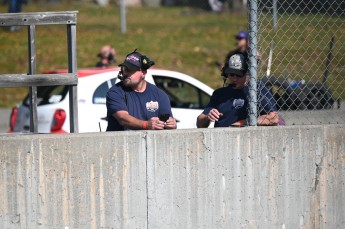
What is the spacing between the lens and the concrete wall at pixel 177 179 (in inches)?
257

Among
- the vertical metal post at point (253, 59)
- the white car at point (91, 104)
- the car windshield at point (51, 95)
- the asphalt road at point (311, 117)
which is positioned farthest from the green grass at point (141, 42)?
the vertical metal post at point (253, 59)

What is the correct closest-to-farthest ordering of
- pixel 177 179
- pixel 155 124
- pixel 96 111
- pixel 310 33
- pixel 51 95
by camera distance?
pixel 177 179, pixel 155 124, pixel 310 33, pixel 96 111, pixel 51 95

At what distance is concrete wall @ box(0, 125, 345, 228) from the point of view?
6.54 m

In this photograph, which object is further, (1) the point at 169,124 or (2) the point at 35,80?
(2) the point at 35,80

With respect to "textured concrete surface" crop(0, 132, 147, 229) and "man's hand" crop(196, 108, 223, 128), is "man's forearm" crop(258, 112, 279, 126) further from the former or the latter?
"textured concrete surface" crop(0, 132, 147, 229)

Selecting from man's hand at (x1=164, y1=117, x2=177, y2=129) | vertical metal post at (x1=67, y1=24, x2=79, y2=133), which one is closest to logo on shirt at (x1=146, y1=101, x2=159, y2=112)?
man's hand at (x1=164, y1=117, x2=177, y2=129)

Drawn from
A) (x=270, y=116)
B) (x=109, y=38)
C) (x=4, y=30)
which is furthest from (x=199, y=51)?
(x=270, y=116)

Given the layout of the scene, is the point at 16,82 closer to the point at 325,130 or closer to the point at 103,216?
the point at 103,216

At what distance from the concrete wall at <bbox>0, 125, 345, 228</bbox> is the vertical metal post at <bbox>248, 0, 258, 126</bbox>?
192 millimetres

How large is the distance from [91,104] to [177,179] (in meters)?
4.80

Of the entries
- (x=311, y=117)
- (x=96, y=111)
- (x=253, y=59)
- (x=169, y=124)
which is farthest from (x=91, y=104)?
(x=253, y=59)

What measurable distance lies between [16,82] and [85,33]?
50.1 ft

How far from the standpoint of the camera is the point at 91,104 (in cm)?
1141

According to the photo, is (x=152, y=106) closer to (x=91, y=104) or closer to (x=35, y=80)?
(x=35, y=80)
